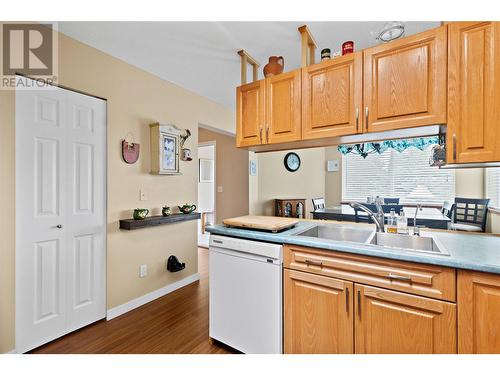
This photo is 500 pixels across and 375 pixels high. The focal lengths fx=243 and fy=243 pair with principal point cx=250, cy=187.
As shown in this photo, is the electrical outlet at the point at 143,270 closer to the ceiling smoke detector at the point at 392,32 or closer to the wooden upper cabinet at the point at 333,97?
the wooden upper cabinet at the point at 333,97

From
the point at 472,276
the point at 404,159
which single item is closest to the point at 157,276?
the point at 472,276

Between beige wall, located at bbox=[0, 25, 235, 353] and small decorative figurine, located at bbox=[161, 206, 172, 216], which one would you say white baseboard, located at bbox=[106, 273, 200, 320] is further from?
small decorative figurine, located at bbox=[161, 206, 172, 216]

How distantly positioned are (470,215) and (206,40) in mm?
4246

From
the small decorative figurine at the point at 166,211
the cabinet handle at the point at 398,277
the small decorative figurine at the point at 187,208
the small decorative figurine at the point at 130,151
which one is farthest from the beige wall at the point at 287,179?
the cabinet handle at the point at 398,277

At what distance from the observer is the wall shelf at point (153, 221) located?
230 centimetres

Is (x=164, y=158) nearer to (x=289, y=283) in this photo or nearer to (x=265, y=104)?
(x=265, y=104)

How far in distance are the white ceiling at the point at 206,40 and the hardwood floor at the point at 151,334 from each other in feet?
7.97

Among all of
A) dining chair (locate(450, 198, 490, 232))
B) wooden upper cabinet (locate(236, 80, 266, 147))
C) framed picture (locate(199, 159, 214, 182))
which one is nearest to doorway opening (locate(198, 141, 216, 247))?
framed picture (locate(199, 159, 214, 182))

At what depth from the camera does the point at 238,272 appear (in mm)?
1707

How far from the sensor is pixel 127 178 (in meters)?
2.41

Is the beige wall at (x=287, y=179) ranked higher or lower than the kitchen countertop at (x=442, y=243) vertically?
higher

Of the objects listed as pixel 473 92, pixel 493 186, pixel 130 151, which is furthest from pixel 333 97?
pixel 493 186

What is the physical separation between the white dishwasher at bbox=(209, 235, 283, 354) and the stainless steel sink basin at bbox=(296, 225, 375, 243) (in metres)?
0.36

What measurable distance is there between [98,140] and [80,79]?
509mm
